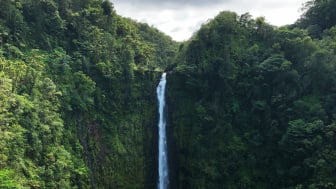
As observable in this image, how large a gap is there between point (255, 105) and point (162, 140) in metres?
6.08

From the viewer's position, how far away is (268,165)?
21.0 m

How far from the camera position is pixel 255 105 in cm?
2192

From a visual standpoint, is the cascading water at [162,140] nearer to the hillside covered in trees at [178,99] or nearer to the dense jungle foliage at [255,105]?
the hillside covered in trees at [178,99]

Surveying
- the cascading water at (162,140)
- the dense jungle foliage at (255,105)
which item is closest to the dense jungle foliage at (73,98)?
the cascading water at (162,140)

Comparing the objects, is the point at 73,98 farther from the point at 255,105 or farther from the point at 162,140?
the point at 255,105

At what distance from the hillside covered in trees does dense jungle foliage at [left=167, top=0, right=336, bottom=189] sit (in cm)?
6

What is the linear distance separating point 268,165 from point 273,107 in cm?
330

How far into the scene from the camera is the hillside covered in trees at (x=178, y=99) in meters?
18.4

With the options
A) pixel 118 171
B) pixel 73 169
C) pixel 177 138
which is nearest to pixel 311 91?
pixel 177 138

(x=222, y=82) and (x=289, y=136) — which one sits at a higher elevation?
(x=222, y=82)

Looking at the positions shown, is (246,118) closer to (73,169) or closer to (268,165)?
(268,165)

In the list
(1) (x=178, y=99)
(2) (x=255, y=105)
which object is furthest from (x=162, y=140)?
(2) (x=255, y=105)

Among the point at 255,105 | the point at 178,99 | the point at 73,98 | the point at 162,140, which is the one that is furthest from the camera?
the point at 178,99

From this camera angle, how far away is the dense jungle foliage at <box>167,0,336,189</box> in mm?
19375
